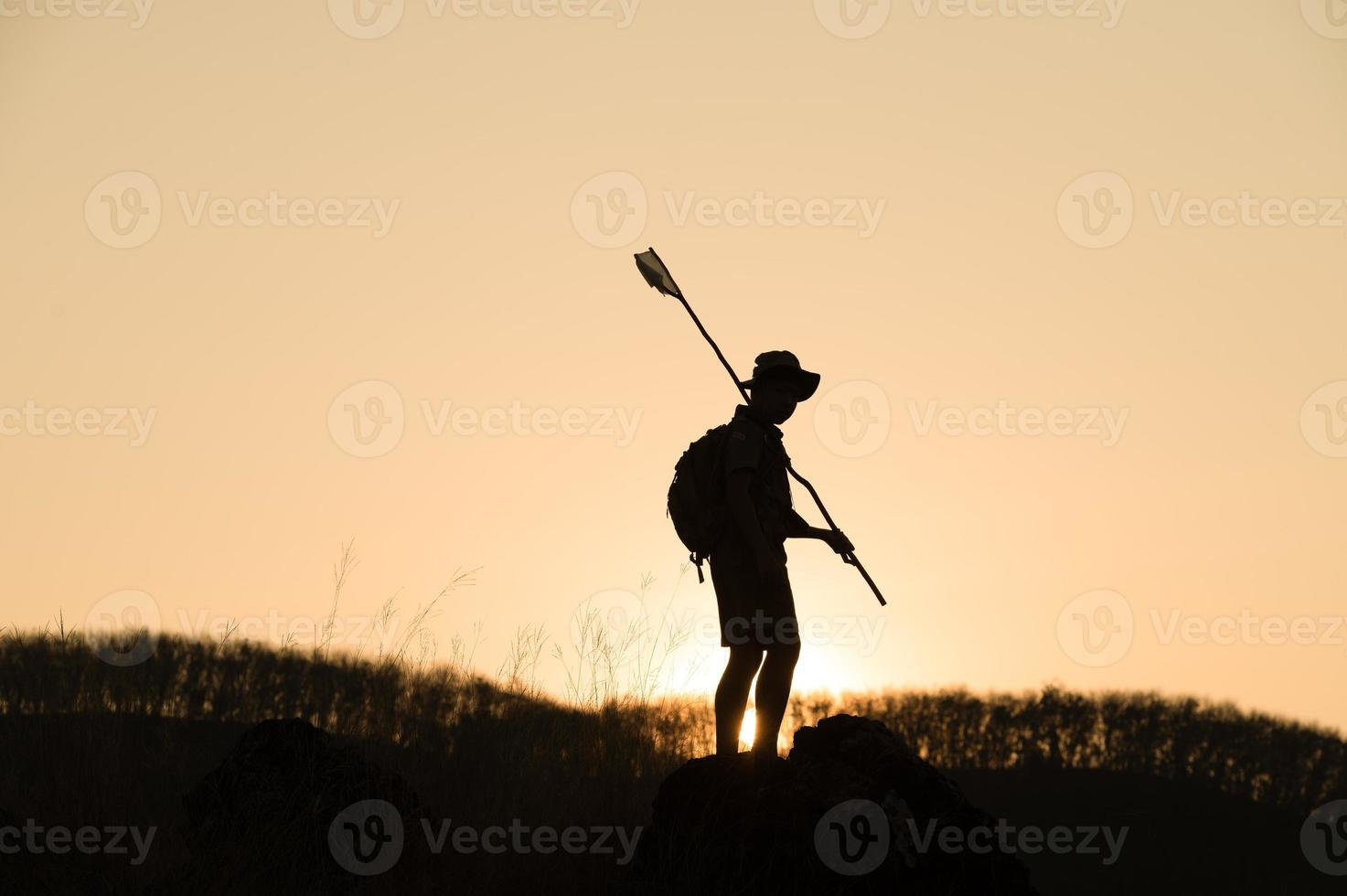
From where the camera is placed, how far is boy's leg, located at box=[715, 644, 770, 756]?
7.36 metres

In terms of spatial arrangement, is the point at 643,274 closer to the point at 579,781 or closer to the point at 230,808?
the point at 579,781

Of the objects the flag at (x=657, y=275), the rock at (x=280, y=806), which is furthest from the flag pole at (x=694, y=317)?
the rock at (x=280, y=806)

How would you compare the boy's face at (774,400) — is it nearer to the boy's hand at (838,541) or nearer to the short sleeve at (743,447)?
the short sleeve at (743,447)

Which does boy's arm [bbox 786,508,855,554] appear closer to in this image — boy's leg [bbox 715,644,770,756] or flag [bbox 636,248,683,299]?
boy's leg [bbox 715,644,770,756]

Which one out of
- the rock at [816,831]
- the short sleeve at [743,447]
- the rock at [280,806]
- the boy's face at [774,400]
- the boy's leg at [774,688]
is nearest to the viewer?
the rock at [280,806]

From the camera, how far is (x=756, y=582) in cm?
743

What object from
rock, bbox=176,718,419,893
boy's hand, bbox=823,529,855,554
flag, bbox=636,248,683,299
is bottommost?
rock, bbox=176,718,419,893

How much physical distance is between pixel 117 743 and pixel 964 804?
484 centimetres

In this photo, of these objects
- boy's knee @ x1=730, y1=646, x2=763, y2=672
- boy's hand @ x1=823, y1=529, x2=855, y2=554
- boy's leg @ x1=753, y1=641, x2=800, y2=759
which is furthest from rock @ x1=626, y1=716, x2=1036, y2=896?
boy's hand @ x1=823, y1=529, x2=855, y2=554

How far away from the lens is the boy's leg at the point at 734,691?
7.36m

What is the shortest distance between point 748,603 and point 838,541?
76cm

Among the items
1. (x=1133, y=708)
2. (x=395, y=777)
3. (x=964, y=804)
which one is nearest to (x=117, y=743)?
(x=395, y=777)

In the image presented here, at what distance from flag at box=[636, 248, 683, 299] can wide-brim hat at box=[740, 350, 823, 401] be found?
1054 mm

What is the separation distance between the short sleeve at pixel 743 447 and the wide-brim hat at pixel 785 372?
35cm
